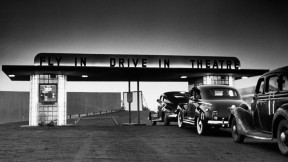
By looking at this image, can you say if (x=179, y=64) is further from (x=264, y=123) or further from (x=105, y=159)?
(x=105, y=159)

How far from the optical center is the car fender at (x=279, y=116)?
749 cm

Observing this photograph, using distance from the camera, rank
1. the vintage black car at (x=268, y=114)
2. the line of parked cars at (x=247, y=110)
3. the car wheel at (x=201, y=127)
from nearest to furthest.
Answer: the vintage black car at (x=268, y=114) → the line of parked cars at (x=247, y=110) → the car wheel at (x=201, y=127)

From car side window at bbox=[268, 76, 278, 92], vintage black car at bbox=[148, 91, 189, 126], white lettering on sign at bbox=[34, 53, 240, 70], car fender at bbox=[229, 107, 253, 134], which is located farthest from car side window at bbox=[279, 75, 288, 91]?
white lettering on sign at bbox=[34, 53, 240, 70]

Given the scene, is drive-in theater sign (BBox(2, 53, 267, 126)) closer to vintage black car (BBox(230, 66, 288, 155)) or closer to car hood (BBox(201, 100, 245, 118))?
car hood (BBox(201, 100, 245, 118))

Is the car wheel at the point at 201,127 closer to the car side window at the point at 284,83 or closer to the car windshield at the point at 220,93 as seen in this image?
the car windshield at the point at 220,93

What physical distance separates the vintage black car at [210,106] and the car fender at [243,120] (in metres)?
2.00

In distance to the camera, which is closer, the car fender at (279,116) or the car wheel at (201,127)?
the car fender at (279,116)

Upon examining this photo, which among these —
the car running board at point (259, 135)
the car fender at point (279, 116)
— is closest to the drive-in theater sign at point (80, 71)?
the car running board at point (259, 135)

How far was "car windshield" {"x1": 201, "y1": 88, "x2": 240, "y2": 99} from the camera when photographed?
1362 centimetres

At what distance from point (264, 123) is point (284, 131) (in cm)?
115

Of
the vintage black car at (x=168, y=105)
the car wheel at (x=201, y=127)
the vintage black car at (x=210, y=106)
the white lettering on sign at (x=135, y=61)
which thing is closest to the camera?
the vintage black car at (x=210, y=106)

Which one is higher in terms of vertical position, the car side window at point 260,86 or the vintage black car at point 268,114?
the car side window at point 260,86

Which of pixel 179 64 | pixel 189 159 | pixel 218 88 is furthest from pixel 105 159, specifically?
pixel 179 64

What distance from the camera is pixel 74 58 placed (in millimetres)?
21125
